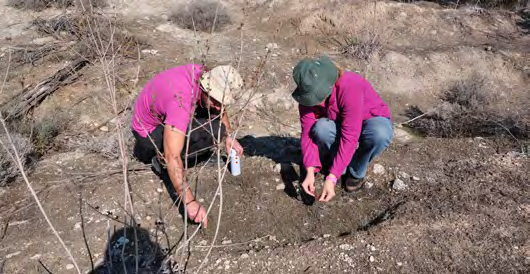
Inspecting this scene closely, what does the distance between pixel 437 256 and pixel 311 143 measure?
3.13 ft

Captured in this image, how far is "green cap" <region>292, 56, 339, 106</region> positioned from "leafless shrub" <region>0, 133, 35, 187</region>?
7.17 feet

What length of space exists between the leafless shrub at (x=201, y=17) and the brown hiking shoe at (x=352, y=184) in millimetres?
3623

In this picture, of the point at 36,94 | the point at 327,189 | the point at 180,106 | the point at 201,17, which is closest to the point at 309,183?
the point at 327,189

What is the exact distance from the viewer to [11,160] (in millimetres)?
3223

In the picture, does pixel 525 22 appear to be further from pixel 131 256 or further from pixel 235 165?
pixel 131 256

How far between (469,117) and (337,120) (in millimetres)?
2351

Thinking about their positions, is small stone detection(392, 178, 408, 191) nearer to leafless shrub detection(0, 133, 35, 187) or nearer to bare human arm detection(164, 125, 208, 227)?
bare human arm detection(164, 125, 208, 227)

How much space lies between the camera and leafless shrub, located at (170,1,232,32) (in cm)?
594

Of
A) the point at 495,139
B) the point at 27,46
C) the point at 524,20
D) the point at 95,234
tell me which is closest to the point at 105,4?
the point at 27,46

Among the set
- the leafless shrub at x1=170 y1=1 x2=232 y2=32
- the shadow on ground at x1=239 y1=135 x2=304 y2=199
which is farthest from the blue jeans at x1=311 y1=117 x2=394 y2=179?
the leafless shrub at x1=170 y1=1 x2=232 y2=32

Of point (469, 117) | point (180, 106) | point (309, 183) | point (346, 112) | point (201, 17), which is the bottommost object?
point (469, 117)

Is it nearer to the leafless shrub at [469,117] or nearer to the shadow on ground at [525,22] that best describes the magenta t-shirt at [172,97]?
the leafless shrub at [469,117]

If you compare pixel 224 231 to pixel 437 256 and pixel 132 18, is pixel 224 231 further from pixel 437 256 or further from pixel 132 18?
pixel 132 18

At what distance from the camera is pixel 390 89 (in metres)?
5.22
